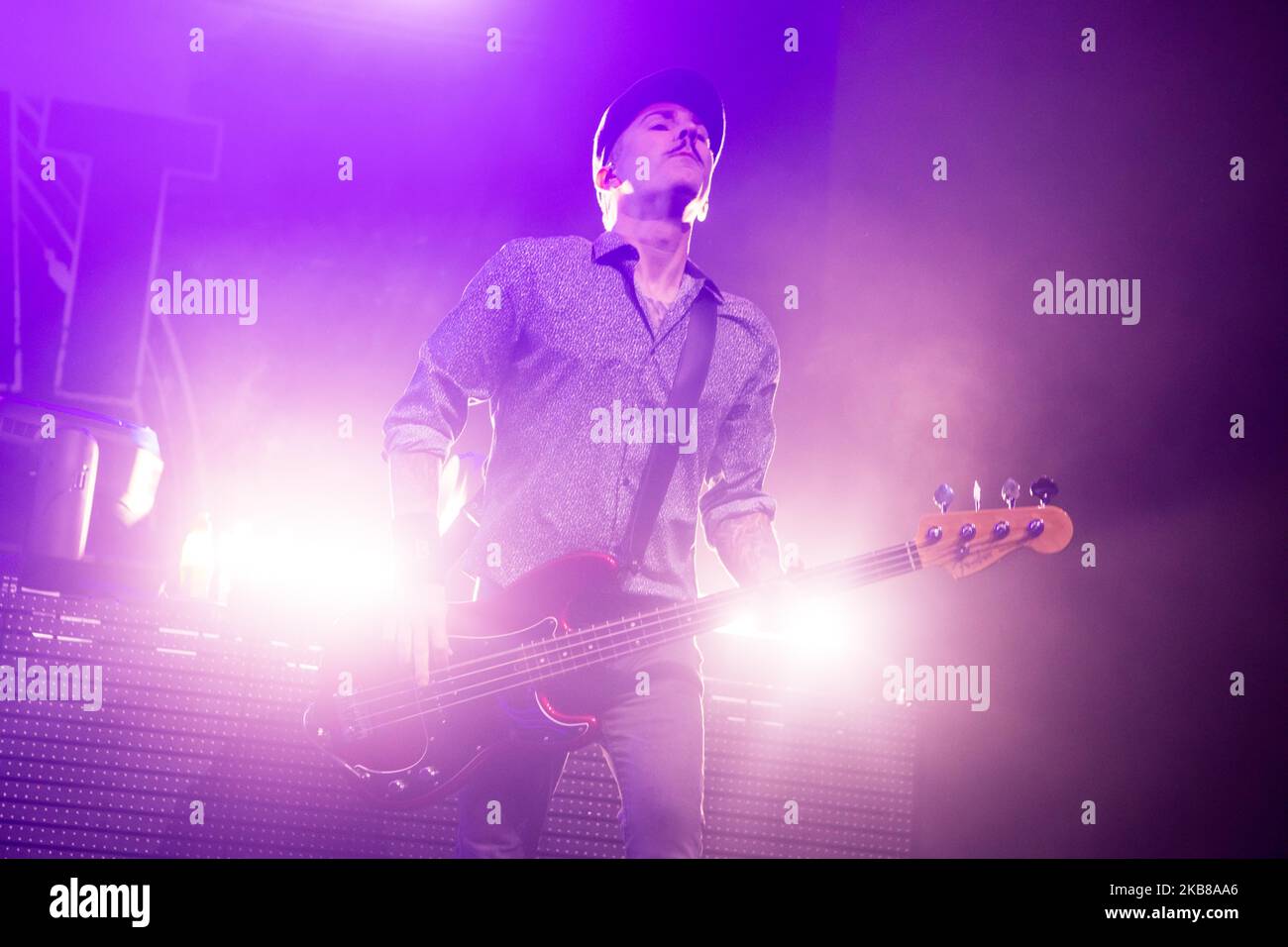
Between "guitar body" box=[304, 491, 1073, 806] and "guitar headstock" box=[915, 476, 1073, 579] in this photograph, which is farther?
"guitar headstock" box=[915, 476, 1073, 579]

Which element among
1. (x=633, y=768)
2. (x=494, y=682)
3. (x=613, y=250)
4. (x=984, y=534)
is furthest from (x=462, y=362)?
(x=984, y=534)

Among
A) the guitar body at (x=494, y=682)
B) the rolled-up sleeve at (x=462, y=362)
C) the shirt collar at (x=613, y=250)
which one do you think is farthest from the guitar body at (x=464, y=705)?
the shirt collar at (x=613, y=250)

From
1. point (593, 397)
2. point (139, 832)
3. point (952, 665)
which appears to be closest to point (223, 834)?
point (139, 832)

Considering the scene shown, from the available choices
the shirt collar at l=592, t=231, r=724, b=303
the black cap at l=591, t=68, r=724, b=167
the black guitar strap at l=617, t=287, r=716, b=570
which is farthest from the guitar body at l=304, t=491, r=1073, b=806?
the black cap at l=591, t=68, r=724, b=167

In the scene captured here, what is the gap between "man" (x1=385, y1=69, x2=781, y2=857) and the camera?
2242mm

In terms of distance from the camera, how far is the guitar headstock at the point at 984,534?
2.69 metres

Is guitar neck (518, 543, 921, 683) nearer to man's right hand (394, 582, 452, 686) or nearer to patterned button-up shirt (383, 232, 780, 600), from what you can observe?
patterned button-up shirt (383, 232, 780, 600)

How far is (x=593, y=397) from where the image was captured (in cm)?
251

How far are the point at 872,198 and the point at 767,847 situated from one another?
2229 millimetres

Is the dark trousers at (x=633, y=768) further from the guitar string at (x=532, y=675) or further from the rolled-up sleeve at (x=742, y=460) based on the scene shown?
the rolled-up sleeve at (x=742, y=460)

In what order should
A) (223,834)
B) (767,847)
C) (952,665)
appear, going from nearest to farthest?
(223,834) < (767,847) < (952,665)

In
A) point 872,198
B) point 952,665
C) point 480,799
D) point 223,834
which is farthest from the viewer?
point 872,198

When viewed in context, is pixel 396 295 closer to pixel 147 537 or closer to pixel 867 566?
pixel 147 537

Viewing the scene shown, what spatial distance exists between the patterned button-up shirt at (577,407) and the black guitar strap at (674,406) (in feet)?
0.06
